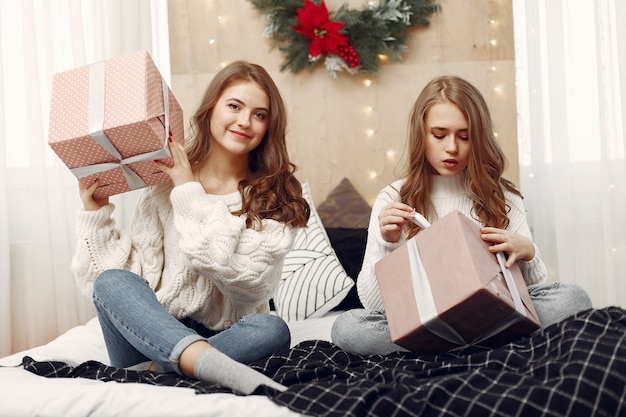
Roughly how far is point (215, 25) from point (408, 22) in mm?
760

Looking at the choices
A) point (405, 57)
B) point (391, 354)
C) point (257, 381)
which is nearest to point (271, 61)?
point (405, 57)

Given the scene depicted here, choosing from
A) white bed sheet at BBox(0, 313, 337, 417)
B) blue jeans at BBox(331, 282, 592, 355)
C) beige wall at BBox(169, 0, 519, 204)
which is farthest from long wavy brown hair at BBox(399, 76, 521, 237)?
beige wall at BBox(169, 0, 519, 204)

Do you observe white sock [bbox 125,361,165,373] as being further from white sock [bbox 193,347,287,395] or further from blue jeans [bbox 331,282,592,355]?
blue jeans [bbox 331,282,592,355]

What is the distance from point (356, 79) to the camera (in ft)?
8.70

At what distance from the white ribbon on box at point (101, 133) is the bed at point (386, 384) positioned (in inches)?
16.8

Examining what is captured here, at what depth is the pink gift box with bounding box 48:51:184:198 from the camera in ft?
4.62

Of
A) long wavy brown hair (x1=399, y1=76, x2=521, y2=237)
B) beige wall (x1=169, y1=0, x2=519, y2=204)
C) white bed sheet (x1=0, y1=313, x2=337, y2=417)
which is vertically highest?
beige wall (x1=169, y1=0, x2=519, y2=204)

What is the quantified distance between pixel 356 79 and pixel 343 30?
0.65ft

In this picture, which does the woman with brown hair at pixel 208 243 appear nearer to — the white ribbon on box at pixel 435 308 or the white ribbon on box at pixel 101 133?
the white ribbon on box at pixel 101 133

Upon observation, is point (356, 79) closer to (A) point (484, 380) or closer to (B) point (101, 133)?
(B) point (101, 133)

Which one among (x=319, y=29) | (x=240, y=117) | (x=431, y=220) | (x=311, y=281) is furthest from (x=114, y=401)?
(x=319, y=29)

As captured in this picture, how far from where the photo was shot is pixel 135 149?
4.83 feet

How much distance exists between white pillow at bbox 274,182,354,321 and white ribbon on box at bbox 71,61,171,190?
30.6 inches

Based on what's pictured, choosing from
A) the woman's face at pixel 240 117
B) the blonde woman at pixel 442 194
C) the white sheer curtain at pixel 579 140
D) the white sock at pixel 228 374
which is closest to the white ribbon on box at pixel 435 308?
the blonde woman at pixel 442 194
